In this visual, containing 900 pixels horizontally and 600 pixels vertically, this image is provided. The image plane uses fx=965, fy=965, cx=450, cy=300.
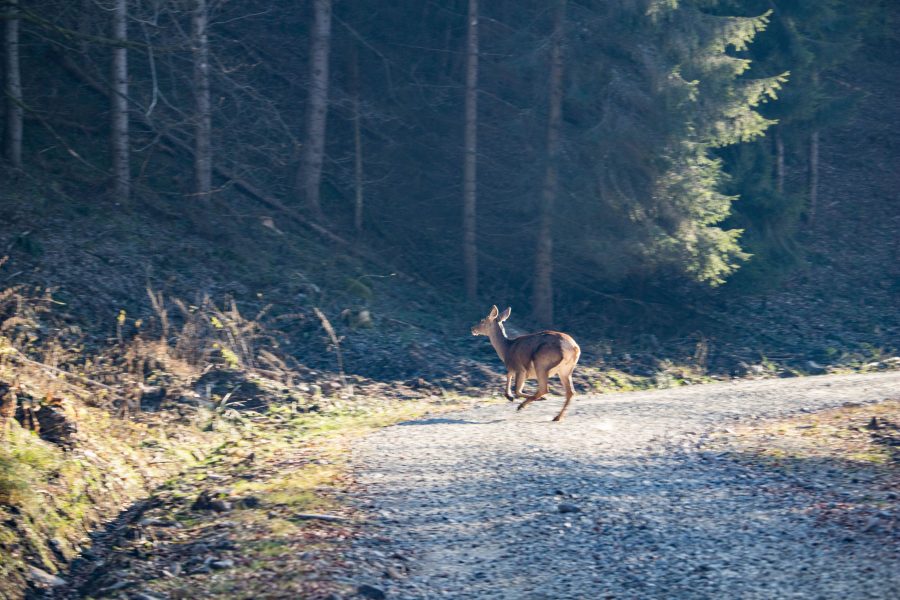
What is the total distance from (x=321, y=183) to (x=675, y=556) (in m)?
20.2

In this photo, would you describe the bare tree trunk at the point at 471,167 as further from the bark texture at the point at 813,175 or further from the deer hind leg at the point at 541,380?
the bark texture at the point at 813,175

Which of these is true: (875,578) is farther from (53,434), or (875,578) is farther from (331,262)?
(331,262)

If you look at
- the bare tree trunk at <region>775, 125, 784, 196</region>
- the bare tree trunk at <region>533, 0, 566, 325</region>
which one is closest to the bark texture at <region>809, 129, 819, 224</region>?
the bare tree trunk at <region>775, 125, 784, 196</region>

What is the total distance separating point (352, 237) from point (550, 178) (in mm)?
5733

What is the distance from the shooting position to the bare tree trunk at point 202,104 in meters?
19.9

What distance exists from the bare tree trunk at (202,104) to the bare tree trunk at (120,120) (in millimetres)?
1452

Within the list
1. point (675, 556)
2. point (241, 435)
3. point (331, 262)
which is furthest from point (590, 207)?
point (675, 556)

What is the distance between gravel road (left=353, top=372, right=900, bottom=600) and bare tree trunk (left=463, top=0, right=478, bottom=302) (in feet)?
37.0

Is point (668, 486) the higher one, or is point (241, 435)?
point (668, 486)

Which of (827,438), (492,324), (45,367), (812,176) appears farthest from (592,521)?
(812,176)

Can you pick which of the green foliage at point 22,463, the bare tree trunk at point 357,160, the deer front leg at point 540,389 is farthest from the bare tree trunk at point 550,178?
the green foliage at point 22,463

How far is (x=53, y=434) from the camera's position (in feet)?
34.0

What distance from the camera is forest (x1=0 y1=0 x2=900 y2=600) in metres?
10.5

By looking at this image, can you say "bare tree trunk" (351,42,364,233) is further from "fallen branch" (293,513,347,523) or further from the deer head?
"fallen branch" (293,513,347,523)
